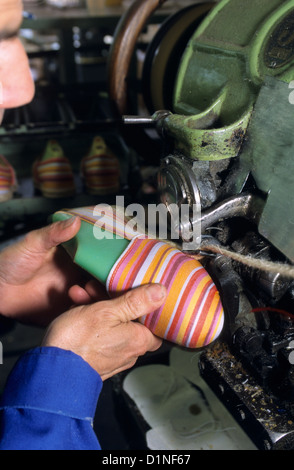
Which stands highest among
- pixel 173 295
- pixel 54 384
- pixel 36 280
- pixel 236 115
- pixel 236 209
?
pixel 236 115

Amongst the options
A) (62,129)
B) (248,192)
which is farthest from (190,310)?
(62,129)

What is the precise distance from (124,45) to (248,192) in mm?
694

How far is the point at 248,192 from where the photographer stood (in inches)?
33.4

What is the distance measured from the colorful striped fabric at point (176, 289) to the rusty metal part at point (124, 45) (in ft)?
2.11

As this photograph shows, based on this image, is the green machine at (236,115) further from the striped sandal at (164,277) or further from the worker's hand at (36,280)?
the worker's hand at (36,280)

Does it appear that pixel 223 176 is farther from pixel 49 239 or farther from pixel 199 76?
pixel 49 239

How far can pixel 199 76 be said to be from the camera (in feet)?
3.38

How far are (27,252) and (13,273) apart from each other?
0.11 meters

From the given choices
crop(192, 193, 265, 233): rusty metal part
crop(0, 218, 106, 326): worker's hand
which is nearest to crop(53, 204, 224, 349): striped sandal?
crop(192, 193, 265, 233): rusty metal part

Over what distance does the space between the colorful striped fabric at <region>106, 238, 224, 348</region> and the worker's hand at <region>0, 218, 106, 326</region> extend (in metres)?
0.30

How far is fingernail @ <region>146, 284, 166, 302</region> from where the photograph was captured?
81cm

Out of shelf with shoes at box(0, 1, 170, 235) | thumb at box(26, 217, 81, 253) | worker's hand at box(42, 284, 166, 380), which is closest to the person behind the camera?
worker's hand at box(42, 284, 166, 380)

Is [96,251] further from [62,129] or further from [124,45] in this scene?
[62,129]
